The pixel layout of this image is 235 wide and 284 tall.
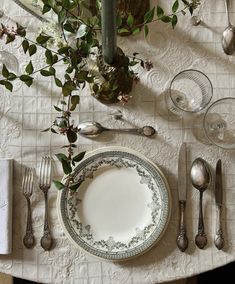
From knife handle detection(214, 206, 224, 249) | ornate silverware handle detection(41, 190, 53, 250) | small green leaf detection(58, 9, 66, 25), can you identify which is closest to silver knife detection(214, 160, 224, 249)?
knife handle detection(214, 206, 224, 249)

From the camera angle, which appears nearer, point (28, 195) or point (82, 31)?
point (82, 31)

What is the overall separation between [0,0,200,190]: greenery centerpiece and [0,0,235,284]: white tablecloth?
0.13ft

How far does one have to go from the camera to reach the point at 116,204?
3.30 ft

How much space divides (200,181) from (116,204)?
180 millimetres

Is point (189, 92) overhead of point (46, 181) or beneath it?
overhead

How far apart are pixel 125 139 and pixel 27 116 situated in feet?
0.71

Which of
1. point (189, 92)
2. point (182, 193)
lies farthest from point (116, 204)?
point (189, 92)

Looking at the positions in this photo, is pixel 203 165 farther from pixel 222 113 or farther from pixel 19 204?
pixel 19 204

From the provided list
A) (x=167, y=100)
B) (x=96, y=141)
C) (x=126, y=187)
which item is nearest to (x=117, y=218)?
(x=126, y=187)

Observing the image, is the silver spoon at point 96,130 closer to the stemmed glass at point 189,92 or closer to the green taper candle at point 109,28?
the stemmed glass at point 189,92

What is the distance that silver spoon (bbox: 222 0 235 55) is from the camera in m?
1.03

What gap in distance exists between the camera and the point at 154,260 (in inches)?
39.4

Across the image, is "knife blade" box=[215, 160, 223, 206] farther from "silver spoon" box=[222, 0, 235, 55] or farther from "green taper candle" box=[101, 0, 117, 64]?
"green taper candle" box=[101, 0, 117, 64]

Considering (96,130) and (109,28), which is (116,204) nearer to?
(96,130)
